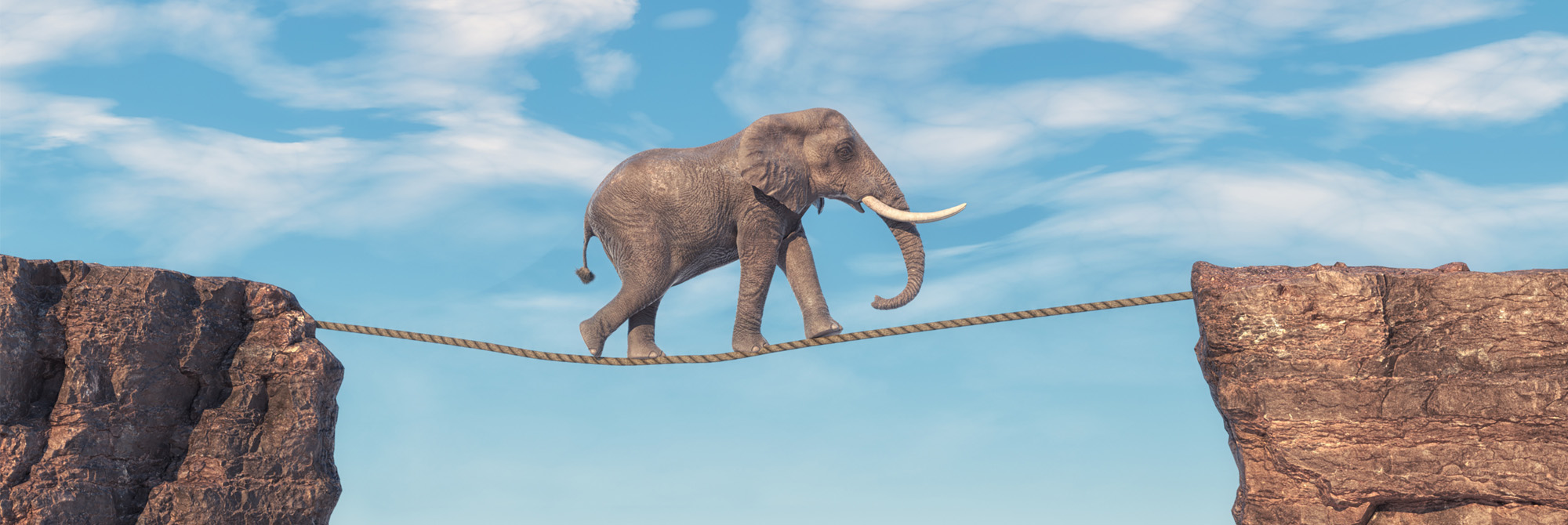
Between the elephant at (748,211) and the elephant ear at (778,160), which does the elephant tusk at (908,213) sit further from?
the elephant ear at (778,160)

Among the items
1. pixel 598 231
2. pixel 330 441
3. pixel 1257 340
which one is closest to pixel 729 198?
pixel 598 231

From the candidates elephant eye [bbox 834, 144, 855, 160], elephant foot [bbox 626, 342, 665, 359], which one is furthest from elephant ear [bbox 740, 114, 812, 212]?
elephant foot [bbox 626, 342, 665, 359]

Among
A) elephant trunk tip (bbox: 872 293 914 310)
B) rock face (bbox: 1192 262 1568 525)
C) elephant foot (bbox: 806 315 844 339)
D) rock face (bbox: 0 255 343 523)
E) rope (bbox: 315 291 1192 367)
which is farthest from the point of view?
elephant trunk tip (bbox: 872 293 914 310)

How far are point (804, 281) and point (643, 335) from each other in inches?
34.3

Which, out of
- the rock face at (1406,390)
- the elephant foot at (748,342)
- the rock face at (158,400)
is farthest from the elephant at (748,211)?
the rock face at (1406,390)

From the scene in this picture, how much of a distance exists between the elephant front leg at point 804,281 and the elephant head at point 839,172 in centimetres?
19

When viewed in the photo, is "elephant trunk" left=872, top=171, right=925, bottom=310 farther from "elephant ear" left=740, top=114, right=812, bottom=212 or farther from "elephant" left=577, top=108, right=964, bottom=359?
"elephant ear" left=740, top=114, right=812, bottom=212

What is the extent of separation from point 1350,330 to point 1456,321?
0.42 metres

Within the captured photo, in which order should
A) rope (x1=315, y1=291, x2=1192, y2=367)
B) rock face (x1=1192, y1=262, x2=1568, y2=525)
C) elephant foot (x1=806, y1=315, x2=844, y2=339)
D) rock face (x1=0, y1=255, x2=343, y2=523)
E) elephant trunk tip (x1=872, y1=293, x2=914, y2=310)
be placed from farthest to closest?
elephant trunk tip (x1=872, y1=293, x2=914, y2=310) → elephant foot (x1=806, y1=315, x2=844, y2=339) → rope (x1=315, y1=291, x2=1192, y2=367) → rock face (x1=0, y1=255, x2=343, y2=523) → rock face (x1=1192, y1=262, x2=1568, y2=525)

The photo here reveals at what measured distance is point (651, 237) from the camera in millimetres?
→ 5242

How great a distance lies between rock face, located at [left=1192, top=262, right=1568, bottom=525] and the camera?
3744 mm

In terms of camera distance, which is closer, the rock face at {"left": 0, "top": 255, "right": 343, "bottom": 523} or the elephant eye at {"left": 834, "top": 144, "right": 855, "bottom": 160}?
the rock face at {"left": 0, "top": 255, "right": 343, "bottom": 523}

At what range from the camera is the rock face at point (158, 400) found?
13.0ft

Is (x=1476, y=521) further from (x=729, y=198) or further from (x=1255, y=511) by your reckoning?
(x=729, y=198)
